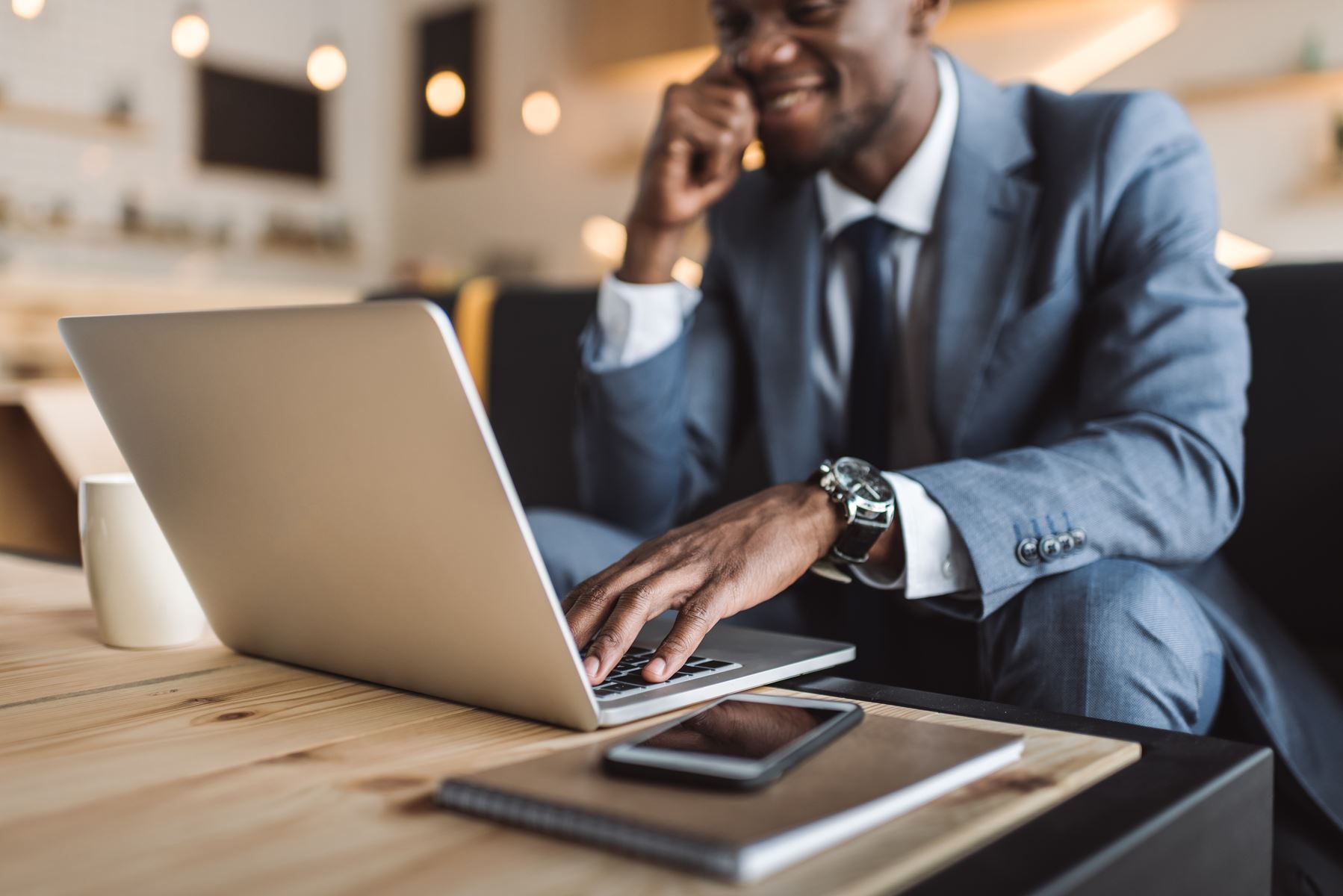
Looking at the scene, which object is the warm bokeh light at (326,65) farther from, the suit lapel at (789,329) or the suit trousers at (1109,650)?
the suit trousers at (1109,650)

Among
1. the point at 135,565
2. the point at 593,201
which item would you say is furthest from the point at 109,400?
the point at 593,201

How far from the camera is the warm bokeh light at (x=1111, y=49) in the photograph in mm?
3541

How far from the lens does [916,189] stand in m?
1.34

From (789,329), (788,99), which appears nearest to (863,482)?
(789,329)

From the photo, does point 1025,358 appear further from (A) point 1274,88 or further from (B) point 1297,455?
(A) point 1274,88

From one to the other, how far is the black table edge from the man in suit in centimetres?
22

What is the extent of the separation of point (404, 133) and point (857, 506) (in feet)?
17.9

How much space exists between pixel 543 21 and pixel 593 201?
869 mm

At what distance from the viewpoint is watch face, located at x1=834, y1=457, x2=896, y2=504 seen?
86 centimetres

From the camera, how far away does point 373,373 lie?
0.52m

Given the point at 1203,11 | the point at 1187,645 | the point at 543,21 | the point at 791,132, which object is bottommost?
the point at 1187,645

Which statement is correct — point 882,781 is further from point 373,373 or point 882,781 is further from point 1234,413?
point 1234,413

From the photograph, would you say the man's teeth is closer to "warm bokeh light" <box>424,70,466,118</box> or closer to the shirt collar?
the shirt collar

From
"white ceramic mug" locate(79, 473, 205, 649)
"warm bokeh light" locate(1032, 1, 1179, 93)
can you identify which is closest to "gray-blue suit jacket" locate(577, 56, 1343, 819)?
"white ceramic mug" locate(79, 473, 205, 649)
